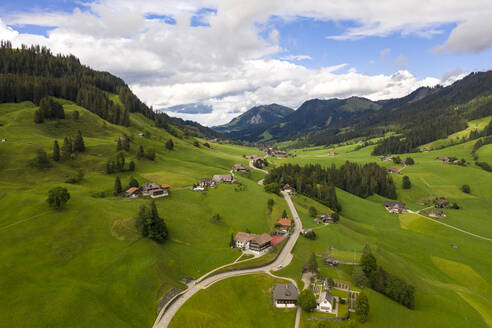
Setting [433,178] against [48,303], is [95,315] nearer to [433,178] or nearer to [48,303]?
[48,303]

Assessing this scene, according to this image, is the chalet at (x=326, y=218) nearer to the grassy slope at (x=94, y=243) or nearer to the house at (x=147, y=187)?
the grassy slope at (x=94, y=243)

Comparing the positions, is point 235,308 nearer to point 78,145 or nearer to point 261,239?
point 261,239

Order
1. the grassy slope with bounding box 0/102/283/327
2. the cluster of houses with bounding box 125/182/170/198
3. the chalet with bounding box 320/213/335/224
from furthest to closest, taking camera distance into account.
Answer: the chalet with bounding box 320/213/335/224, the cluster of houses with bounding box 125/182/170/198, the grassy slope with bounding box 0/102/283/327

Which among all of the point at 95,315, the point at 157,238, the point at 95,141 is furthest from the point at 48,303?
the point at 95,141

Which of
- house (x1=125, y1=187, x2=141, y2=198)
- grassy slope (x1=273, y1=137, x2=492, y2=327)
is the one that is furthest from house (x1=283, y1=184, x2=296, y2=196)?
house (x1=125, y1=187, x2=141, y2=198)

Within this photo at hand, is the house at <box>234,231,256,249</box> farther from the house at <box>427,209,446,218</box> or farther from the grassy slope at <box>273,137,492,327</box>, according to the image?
the house at <box>427,209,446,218</box>

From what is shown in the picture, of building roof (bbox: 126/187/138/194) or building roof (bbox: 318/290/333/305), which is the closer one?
building roof (bbox: 318/290/333/305)

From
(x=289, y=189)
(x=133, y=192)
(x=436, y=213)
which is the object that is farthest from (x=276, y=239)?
(x=436, y=213)
